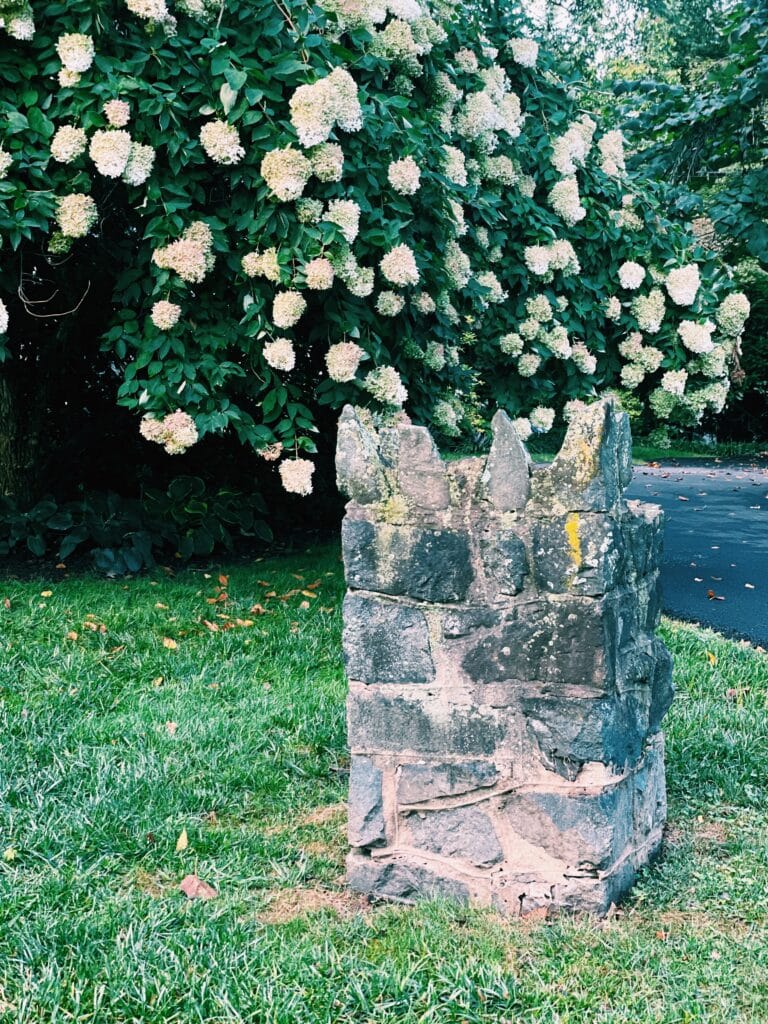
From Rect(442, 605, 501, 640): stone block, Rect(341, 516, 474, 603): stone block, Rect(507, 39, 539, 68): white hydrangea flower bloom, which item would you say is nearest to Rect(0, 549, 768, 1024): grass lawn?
Rect(442, 605, 501, 640): stone block

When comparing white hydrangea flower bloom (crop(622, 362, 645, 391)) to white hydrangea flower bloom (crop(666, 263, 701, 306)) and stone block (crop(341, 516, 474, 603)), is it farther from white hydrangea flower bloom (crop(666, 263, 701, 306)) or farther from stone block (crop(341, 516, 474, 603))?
stone block (crop(341, 516, 474, 603))

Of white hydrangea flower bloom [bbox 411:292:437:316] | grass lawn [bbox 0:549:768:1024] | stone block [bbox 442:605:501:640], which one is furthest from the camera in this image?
white hydrangea flower bloom [bbox 411:292:437:316]

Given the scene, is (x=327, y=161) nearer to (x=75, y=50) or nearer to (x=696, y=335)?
(x=75, y=50)

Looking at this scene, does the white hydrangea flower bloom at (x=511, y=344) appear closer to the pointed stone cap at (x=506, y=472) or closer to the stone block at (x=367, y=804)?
the pointed stone cap at (x=506, y=472)

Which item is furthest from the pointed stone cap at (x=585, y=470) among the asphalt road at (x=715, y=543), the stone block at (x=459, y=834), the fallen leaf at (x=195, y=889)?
the asphalt road at (x=715, y=543)

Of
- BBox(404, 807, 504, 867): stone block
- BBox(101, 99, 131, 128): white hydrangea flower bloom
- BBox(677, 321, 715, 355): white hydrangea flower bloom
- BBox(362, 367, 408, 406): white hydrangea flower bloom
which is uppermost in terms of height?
BBox(101, 99, 131, 128): white hydrangea flower bloom

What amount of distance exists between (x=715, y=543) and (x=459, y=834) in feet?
22.8

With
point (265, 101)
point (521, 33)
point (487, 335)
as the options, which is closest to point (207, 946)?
point (265, 101)

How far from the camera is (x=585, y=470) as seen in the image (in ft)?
8.84

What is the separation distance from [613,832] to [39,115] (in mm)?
4075

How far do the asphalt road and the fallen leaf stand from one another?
391cm

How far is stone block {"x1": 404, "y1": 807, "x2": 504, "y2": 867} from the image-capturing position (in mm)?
2875

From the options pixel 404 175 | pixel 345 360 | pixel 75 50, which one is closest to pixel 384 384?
pixel 345 360

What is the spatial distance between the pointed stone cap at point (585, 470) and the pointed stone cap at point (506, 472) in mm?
42
